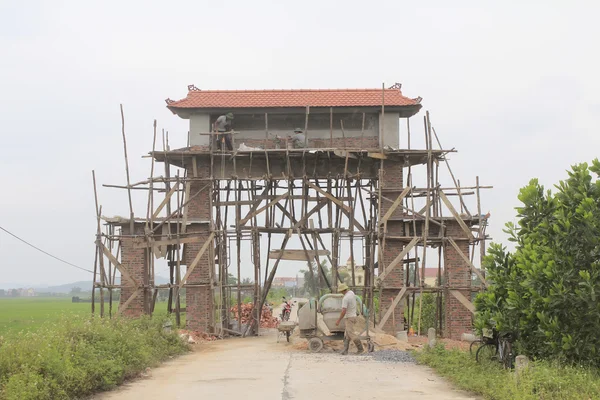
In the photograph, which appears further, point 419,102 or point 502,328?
point 419,102

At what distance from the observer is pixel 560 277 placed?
12938 millimetres

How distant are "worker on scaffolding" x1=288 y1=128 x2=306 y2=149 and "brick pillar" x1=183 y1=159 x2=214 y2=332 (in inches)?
130

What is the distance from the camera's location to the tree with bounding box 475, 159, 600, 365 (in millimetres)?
12766

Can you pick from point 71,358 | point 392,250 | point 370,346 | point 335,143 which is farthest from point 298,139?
point 71,358

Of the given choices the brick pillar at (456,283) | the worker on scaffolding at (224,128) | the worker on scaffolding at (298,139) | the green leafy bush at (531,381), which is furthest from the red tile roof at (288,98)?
the green leafy bush at (531,381)

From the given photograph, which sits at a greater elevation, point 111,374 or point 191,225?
point 191,225

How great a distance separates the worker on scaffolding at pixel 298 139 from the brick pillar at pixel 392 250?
2962 millimetres

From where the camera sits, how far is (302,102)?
25406mm

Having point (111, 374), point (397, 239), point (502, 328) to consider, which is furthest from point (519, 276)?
point (397, 239)

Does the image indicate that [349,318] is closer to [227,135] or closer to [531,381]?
[531,381]

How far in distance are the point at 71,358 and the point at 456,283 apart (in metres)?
15.2

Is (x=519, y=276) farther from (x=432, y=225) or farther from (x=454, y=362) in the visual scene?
(x=432, y=225)

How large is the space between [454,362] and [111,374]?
715 centimetres

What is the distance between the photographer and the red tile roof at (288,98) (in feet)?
82.4
